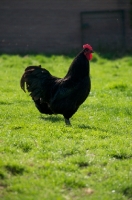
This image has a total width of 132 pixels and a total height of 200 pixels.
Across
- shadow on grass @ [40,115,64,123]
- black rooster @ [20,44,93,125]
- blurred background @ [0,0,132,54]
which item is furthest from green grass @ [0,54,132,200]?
blurred background @ [0,0,132,54]

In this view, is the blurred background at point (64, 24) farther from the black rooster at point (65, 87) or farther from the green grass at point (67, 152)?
the black rooster at point (65, 87)

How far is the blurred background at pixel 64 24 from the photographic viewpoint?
27297 millimetres

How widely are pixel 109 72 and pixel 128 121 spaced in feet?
27.7

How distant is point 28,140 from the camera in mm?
9133

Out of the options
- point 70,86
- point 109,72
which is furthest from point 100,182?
point 109,72

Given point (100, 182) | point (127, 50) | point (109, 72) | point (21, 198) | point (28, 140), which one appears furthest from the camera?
point (127, 50)

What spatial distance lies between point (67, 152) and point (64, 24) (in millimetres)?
19403

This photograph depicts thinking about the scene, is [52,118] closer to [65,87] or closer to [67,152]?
[65,87]

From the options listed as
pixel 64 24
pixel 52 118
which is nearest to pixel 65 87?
pixel 52 118

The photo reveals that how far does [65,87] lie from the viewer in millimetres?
11258

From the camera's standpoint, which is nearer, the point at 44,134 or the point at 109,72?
the point at 44,134

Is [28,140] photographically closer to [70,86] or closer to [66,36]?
[70,86]

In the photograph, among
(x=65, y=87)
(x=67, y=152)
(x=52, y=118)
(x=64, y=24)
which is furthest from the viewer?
(x=64, y=24)

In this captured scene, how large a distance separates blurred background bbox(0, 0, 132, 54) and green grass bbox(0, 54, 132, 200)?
1298 centimetres
